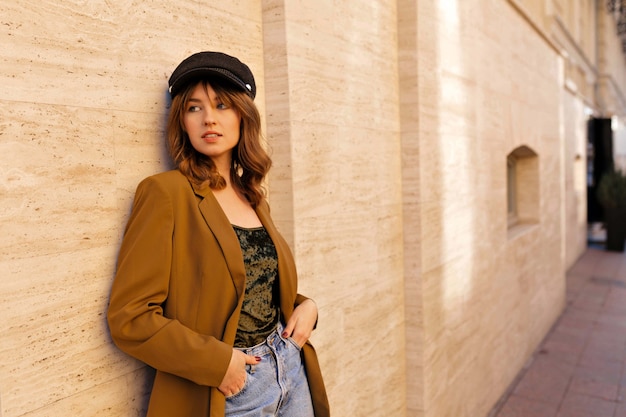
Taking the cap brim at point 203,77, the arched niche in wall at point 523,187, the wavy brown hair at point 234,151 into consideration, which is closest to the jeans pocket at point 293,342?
the wavy brown hair at point 234,151

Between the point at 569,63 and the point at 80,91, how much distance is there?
13.5 metres

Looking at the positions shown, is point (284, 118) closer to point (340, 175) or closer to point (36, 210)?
point (340, 175)

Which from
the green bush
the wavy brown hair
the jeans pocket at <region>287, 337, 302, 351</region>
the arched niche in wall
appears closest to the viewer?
the wavy brown hair

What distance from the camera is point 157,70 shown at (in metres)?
2.01

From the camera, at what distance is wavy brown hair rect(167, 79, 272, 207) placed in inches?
72.9

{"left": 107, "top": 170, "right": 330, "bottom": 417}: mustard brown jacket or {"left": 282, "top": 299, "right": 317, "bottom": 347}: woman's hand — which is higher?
{"left": 107, "top": 170, "right": 330, "bottom": 417}: mustard brown jacket

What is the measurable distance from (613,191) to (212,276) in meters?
14.1

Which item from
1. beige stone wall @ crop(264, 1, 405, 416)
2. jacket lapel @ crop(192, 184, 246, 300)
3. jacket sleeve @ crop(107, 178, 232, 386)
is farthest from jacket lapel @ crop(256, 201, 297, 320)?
beige stone wall @ crop(264, 1, 405, 416)

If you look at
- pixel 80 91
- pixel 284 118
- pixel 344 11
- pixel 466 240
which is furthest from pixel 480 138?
pixel 80 91

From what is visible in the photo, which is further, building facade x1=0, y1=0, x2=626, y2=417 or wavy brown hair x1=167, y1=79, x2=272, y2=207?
wavy brown hair x1=167, y1=79, x2=272, y2=207

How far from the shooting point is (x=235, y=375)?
1.67 metres

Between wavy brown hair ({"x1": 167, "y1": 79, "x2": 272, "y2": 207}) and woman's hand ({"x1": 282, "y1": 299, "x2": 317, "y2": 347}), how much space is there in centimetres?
42

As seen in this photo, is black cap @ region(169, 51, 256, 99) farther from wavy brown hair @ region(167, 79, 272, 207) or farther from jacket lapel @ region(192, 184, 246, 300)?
jacket lapel @ region(192, 184, 246, 300)

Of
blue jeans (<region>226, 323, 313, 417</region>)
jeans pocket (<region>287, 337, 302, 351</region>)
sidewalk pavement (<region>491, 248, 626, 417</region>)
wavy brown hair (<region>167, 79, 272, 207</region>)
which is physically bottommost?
sidewalk pavement (<region>491, 248, 626, 417</region>)
